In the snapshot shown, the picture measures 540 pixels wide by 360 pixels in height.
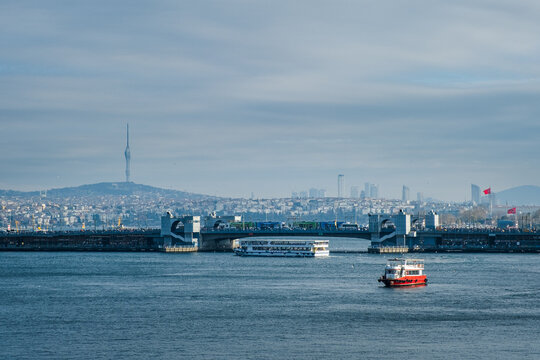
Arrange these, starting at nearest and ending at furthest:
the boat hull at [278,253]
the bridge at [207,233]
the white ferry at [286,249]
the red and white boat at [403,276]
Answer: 1. the red and white boat at [403,276]
2. the white ferry at [286,249]
3. the boat hull at [278,253]
4. the bridge at [207,233]

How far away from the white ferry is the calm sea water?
35.1m

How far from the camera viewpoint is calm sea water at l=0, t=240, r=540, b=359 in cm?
5741

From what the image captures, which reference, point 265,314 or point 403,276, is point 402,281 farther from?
point 265,314

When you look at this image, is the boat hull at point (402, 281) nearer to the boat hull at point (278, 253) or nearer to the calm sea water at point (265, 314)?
the calm sea water at point (265, 314)

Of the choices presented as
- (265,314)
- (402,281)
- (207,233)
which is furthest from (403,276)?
(207,233)

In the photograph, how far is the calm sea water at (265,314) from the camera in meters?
57.4

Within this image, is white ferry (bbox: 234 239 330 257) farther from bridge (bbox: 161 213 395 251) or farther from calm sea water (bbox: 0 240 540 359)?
calm sea water (bbox: 0 240 540 359)

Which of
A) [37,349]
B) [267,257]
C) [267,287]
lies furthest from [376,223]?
[37,349]

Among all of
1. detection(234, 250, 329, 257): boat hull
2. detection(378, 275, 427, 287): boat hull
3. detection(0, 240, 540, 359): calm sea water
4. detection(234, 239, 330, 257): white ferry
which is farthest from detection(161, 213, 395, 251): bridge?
detection(378, 275, 427, 287): boat hull

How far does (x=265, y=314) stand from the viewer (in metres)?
72.1

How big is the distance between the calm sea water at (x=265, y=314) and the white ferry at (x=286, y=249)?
3508cm

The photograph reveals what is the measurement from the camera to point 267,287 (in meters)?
93.2

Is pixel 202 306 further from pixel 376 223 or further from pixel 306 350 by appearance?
pixel 376 223

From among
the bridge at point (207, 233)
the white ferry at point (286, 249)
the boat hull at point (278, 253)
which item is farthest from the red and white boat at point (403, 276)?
the bridge at point (207, 233)
